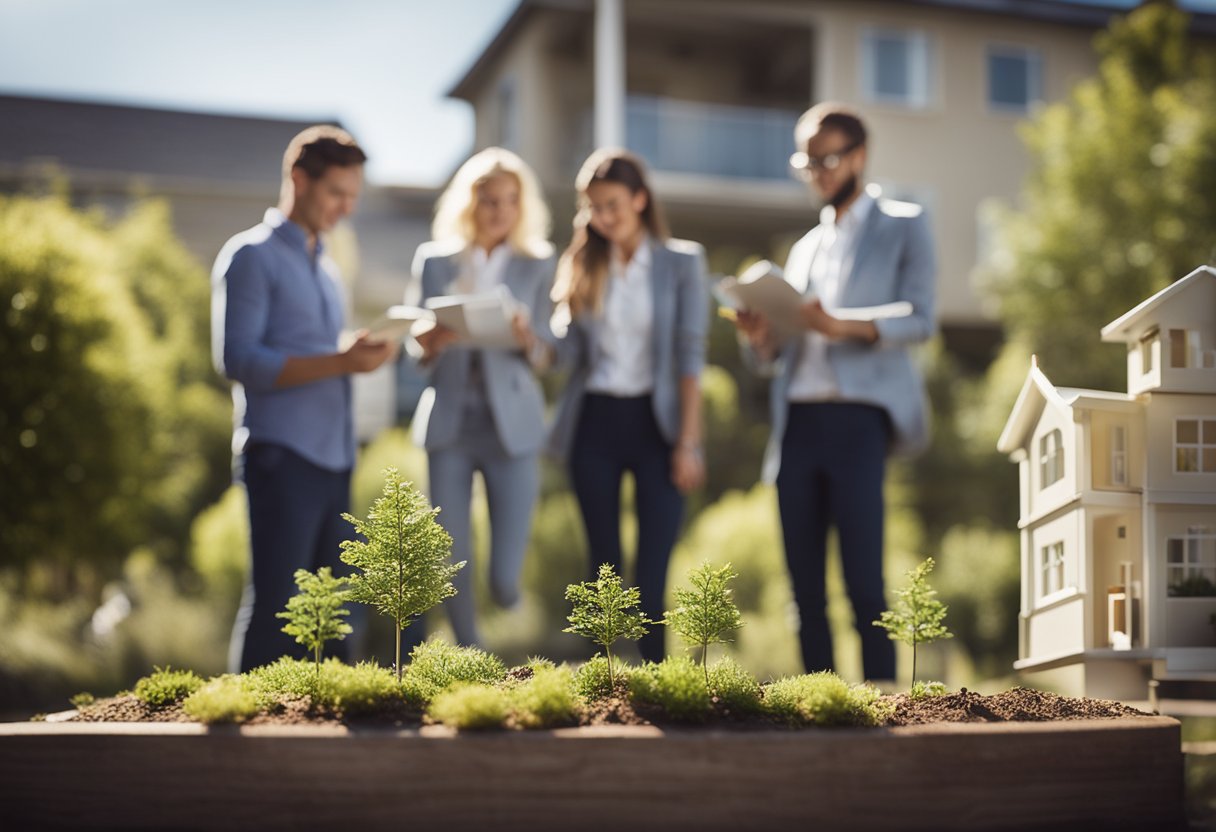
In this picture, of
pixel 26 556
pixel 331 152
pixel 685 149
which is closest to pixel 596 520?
pixel 331 152

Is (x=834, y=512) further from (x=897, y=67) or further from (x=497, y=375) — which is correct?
(x=897, y=67)

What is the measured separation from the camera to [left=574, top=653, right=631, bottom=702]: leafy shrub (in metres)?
2.50

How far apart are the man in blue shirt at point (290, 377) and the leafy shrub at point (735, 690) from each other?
1.55 metres

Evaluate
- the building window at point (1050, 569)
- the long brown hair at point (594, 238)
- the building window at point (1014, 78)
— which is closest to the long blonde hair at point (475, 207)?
the long brown hair at point (594, 238)

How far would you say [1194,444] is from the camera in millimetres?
2633

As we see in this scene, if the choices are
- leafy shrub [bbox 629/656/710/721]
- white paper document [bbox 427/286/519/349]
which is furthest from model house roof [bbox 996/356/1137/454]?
white paper document [bbox 427/286/519/349]

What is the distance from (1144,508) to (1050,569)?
31cm

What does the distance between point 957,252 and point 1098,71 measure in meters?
3.28

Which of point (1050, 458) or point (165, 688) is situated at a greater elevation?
point (1050, 458)

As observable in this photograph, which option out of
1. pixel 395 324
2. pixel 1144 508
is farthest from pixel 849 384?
pixel 395 324

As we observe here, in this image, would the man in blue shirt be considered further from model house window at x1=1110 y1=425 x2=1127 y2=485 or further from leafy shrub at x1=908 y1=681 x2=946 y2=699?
model house window at x1=1110 y1=425 x2=1127 y2=485

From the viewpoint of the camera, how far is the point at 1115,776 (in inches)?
90.0

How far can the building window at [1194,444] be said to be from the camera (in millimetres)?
2625

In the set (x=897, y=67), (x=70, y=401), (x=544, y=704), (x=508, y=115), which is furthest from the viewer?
(x=508, y=115)
